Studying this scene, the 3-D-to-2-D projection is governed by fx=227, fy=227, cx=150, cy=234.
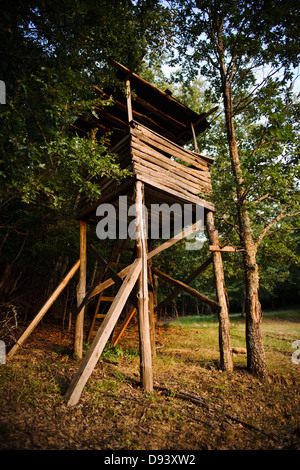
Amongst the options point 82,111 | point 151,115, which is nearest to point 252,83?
point 151,115

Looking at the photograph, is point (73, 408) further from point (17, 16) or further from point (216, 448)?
point (17, 16)

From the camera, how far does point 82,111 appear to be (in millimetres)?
4516

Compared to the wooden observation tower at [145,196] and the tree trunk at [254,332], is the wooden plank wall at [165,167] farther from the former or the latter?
the tree trunk at [254,332]

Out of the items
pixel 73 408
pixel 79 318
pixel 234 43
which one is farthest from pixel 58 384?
pixel 234 43

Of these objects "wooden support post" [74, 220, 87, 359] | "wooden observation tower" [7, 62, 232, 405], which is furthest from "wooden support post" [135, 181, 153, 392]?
"wooden support post" [74, 220, 87, 359]

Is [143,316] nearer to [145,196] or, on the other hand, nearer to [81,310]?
[81,310]

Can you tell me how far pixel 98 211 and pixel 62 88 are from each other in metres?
3.49

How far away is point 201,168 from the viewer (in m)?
7.31

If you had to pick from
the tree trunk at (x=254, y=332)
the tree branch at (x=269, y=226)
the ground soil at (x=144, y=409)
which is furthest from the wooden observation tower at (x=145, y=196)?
the tree branch at (x=269, y=226)

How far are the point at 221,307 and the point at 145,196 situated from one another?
12.1 ft

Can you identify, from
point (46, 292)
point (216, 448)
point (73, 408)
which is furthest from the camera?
point (46, 292)

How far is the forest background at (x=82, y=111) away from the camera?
11.7ft

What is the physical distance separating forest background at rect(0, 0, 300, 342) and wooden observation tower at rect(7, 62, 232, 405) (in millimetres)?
587

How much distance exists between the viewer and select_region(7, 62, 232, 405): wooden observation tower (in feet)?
14.5
